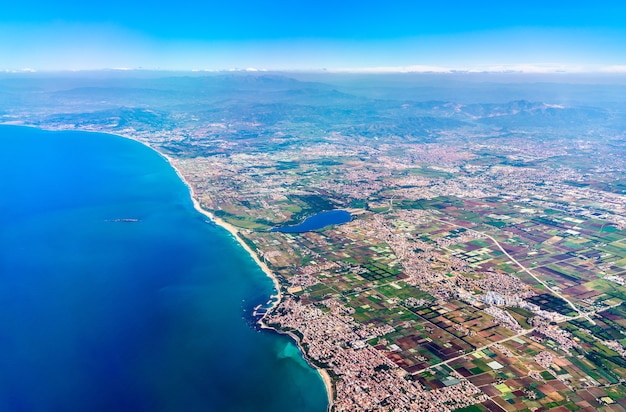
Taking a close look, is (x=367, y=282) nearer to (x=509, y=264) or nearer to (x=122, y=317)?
(x=509, y=264)

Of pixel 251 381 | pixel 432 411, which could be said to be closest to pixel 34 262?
pixel 251 381

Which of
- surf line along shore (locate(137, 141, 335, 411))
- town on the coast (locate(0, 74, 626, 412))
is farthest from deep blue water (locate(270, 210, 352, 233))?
surf line along shore (locate(137, 141, 335, 411))

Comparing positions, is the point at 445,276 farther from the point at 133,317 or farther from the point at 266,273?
the point at 133,317

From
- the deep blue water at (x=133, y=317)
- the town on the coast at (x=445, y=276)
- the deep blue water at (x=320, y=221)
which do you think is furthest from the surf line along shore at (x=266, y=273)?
the deep blue water at (x=320, y=221)

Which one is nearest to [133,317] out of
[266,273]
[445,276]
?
[266,273]

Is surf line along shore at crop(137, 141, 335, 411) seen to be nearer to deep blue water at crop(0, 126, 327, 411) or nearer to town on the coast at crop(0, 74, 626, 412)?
town on the coast at crop(0, 74, 626, 412)

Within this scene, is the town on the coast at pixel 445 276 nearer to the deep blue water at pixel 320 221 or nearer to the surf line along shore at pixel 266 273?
the surf line along shore at pixel 266 273
